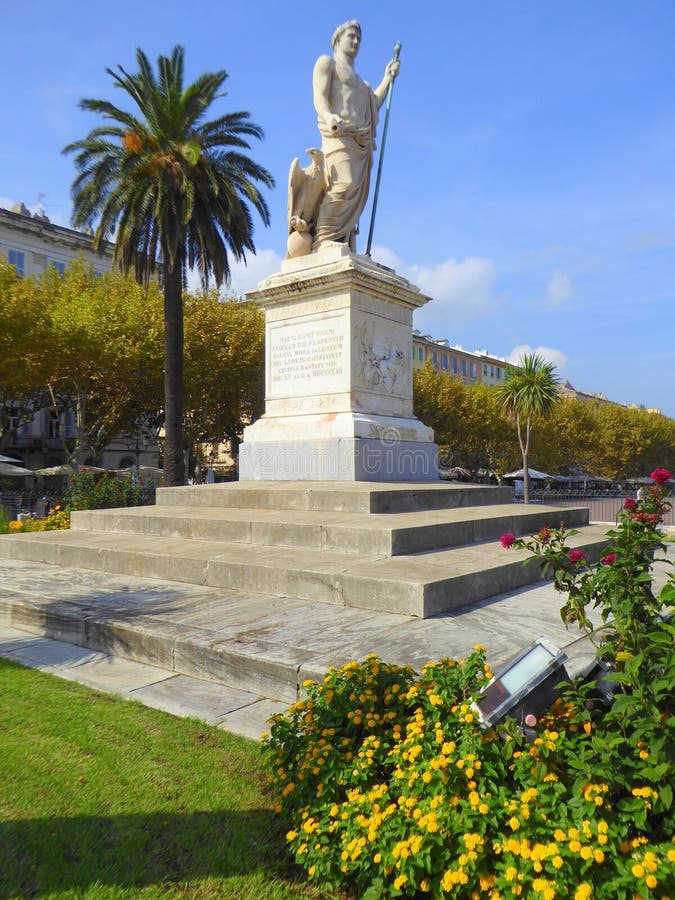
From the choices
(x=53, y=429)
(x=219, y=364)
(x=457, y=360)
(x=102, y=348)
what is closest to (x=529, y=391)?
(x=219, y=364)

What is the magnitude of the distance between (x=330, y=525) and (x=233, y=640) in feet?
8.68

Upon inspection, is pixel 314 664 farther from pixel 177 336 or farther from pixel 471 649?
pixel 177 336

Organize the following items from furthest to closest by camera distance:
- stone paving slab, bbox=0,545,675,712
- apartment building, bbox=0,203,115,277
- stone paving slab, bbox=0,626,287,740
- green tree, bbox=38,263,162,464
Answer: apartment building, bbox=0,203,115,277 < green tree, bbox=38,263,162,464 < stone paving slab, bbox=0,545,675,712 < stone paving slab, bbox=0,626,287,740

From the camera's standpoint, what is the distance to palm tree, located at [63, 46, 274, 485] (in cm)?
1864

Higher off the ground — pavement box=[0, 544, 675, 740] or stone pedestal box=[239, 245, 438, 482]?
stone pedestal box=[239, 245, 438, 482]

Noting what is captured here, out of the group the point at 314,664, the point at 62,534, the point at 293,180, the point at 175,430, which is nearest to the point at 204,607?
the point at 314,664

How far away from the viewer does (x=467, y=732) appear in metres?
2.46

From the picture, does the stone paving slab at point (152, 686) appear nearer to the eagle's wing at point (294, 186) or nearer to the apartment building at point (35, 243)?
the eagle's wing at point (294, 186)

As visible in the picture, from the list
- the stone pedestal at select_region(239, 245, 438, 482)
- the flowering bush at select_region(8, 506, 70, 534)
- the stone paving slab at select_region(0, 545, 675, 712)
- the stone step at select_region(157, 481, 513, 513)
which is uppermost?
the stone pedestal at select_region(239, 245, 438, 482)

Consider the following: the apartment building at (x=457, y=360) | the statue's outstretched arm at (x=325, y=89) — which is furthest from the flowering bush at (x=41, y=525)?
the apartment building at (x=457, y=360)

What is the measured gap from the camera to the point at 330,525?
698cm

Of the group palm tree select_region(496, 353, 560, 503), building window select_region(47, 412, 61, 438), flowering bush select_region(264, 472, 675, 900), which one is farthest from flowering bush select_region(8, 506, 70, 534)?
building window select_region(47, 412, 61, 438)

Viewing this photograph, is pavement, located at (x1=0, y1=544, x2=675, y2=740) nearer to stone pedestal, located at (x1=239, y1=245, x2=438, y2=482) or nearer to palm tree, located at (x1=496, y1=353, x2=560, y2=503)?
stone pedestal, located at (x1=239, y1=245, x2=438, y2=482)

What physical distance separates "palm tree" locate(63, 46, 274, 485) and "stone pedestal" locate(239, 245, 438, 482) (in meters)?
8.35
